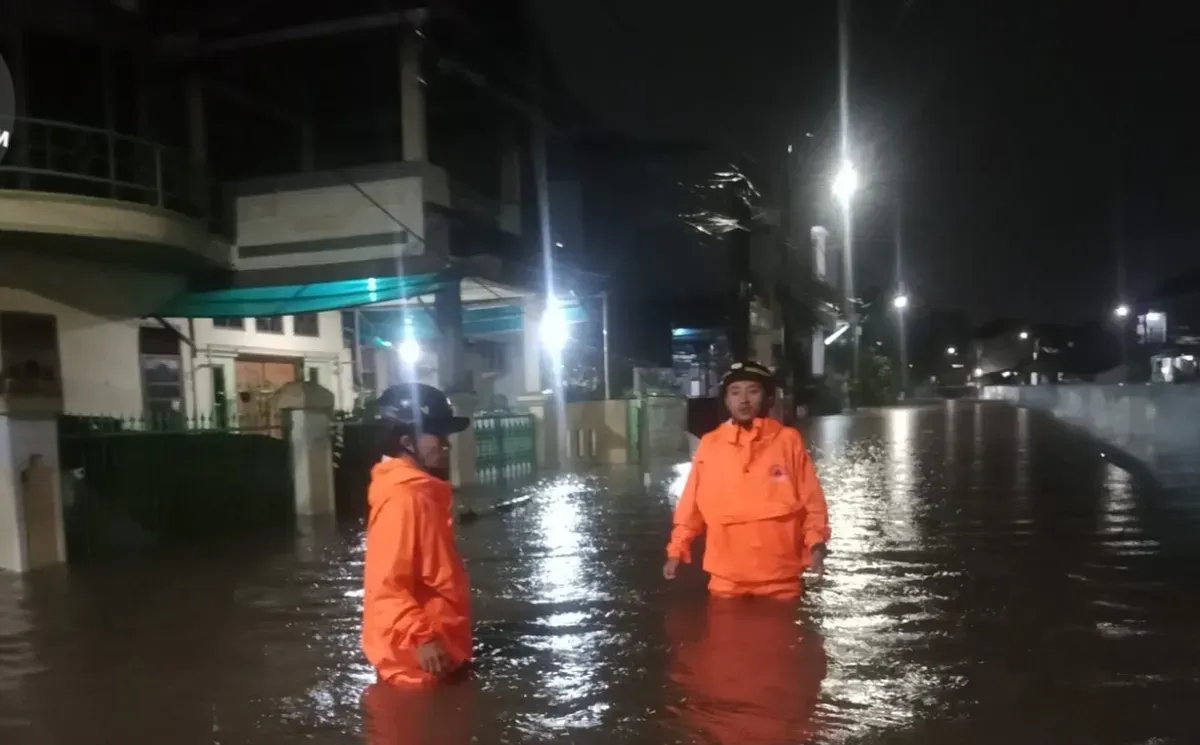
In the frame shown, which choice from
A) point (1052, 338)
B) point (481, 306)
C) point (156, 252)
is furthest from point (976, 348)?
point (156, 252)

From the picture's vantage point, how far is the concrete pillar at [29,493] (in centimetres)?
724

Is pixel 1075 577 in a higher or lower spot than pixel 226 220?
lower

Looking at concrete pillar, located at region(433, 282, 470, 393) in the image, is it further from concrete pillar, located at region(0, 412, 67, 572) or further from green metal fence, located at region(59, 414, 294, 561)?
concrete pillar, located at region(0, 412, 67, 572)

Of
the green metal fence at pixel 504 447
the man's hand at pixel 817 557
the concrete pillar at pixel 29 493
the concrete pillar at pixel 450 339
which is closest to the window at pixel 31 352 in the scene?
the concrete pillar at pixel 29 493

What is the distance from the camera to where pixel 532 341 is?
16.0m

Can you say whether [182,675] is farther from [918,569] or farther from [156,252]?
[156,252]

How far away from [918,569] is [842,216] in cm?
3153

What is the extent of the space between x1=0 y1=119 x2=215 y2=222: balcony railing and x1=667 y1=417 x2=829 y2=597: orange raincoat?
8003mm

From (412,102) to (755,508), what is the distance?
29.5ft

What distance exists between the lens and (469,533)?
352 inches

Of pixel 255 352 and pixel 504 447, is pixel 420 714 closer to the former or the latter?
pixel 504 447

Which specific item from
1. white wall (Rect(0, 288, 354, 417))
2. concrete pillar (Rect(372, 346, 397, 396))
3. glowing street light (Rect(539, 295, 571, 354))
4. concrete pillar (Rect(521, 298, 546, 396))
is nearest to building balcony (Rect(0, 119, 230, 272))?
white wall (Rect(0, 288, 354, 417))

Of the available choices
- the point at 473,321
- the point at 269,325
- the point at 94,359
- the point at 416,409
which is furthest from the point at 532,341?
the point at 416,409

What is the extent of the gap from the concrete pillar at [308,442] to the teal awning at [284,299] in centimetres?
226
